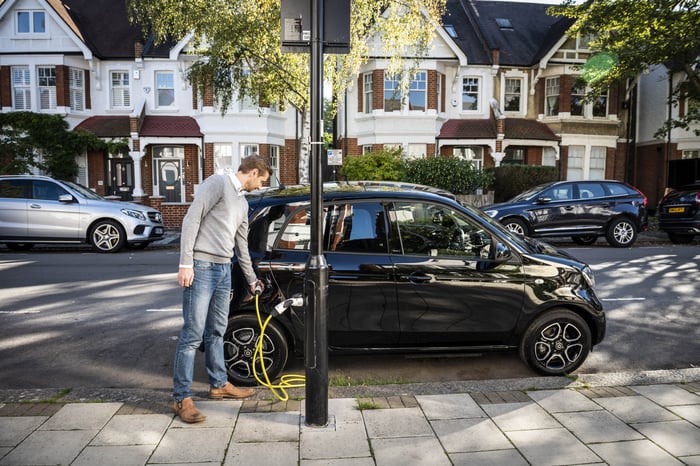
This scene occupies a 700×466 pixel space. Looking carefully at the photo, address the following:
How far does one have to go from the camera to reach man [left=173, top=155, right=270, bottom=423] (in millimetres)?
3930

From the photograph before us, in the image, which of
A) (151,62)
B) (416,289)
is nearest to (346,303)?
(416,289)

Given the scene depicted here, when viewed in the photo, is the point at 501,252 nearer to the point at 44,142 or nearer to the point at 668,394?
the point at 668,394

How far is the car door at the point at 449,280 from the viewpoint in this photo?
475 centimetres

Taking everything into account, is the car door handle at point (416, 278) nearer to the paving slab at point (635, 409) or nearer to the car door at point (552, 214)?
the paving slab at point (635, 409)

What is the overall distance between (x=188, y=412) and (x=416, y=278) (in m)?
2.13

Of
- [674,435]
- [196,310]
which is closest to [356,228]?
[196,310]

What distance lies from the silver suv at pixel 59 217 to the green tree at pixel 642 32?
17.3 metres

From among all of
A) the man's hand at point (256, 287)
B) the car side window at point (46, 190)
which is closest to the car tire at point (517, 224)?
the man's hand at point (256, 287)

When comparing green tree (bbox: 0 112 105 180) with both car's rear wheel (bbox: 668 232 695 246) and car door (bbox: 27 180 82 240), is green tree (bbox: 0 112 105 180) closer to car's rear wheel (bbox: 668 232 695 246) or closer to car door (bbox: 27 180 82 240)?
car door (bbox: 27 180 82 240)

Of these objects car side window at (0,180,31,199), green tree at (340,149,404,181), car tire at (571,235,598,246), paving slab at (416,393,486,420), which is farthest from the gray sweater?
green tree at (340,149,404,181)

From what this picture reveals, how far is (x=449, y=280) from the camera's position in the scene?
4773 millimetres

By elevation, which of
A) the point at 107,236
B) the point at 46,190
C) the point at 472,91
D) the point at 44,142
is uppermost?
the point at 472,91

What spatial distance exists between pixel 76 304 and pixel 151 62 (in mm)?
19049

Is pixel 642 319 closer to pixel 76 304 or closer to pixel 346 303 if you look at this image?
pixel 346 303
